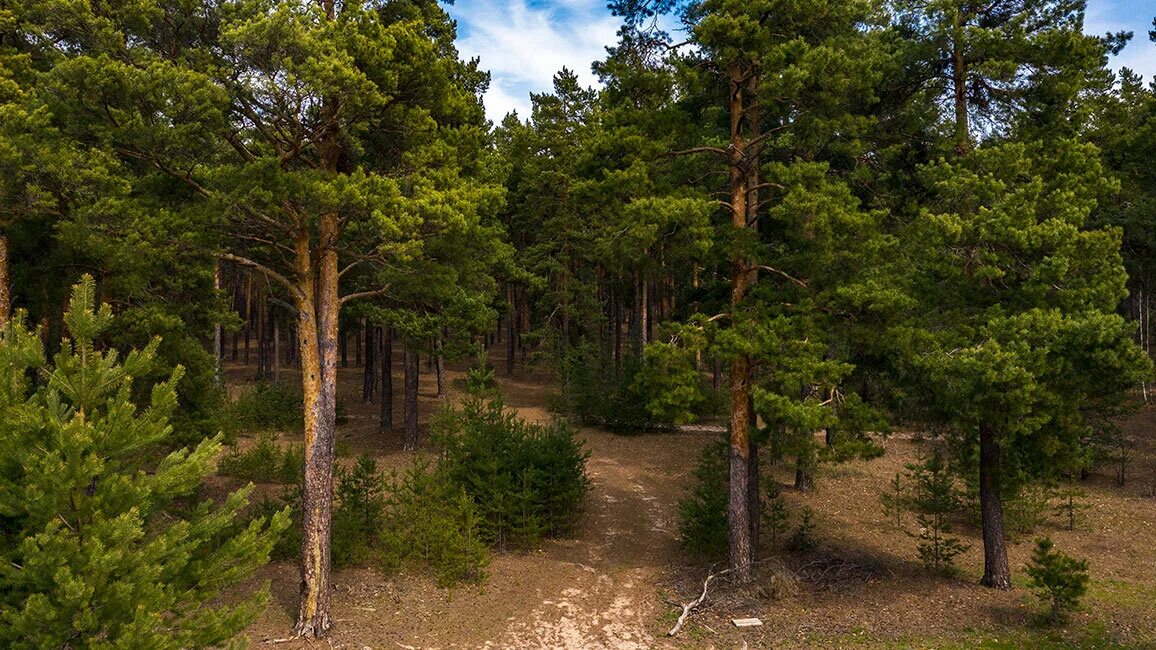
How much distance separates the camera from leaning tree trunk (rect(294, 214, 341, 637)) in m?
11.1

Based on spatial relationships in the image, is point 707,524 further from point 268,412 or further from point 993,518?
point 268,412

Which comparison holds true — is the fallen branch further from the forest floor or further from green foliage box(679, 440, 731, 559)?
green foliage box(679, 440, 731, 559)

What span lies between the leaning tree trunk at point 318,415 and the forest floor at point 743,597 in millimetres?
668

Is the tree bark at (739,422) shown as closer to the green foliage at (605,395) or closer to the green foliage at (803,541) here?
the green foliage at (803,541)

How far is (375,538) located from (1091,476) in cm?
2280

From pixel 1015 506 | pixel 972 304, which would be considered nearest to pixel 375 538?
pixel 972 304

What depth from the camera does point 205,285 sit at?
14.8 metres

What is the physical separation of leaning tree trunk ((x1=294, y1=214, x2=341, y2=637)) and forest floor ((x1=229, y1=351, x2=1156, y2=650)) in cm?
67

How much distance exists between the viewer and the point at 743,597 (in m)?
12.7

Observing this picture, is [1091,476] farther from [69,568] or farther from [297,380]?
[297,380]

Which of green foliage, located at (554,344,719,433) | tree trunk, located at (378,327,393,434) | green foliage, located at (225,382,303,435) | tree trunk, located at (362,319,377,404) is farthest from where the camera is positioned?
tree trunk, located at (362,319,377,404)

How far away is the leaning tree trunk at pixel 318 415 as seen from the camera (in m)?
11.1

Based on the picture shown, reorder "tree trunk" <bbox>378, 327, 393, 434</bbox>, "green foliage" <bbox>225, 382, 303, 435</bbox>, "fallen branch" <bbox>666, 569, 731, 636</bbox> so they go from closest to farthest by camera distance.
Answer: "fallen branch" <bbox>666, 569, 731, 636</bbox>, "green foliage" <bbox>225, 382, 303, 435</bbox>, "tree trunk" <bbox>378, 327, 393, 434</bbox>

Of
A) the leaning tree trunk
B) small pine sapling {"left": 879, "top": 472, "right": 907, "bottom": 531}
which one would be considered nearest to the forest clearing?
the leaning tree trunk
